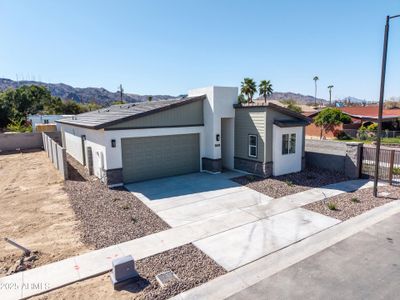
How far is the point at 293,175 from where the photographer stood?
1406 cm

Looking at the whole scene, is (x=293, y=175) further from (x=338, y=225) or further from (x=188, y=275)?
Result: (x=188, y=275)

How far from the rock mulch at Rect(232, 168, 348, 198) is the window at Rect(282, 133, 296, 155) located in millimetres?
1281

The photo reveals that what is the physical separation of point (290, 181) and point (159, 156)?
21.8 feet

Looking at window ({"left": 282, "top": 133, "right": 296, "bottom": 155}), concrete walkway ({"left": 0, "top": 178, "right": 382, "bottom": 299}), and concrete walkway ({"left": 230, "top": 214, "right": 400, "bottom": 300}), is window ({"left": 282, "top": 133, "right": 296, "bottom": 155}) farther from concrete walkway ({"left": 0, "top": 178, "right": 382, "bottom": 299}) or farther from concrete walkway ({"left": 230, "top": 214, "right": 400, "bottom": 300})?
concrete walkway ({"left": 230, "top": 214, "right": 400, "bottom": 300})

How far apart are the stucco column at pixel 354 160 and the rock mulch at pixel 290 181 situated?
16.7 inches

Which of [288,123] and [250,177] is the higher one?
[288,123]

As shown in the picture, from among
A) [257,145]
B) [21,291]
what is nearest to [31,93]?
[257,145]

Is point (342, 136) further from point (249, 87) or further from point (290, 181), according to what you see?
point (290, 181)

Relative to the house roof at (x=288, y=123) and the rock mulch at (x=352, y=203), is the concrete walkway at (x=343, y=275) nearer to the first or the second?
the rock mulch at (x=352, y=203)

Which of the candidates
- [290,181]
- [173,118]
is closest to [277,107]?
[290,181]

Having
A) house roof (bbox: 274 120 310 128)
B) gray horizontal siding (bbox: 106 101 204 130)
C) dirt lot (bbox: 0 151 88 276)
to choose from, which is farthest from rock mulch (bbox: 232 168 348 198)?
dirt lot (bbox: 0 151 88 276)

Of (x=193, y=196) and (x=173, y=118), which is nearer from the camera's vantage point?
(x=193, y=196)

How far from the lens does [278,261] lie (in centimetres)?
623

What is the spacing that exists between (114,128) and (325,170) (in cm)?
1162
